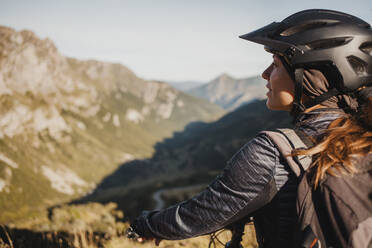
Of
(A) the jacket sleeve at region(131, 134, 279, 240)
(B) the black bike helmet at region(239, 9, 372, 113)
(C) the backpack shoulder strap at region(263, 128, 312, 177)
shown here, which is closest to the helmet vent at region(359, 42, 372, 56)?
(B) the black bike helmet at region(239, 9, 372, 113)

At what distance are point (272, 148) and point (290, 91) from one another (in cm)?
74

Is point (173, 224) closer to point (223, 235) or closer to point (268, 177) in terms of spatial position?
point (268, 177)

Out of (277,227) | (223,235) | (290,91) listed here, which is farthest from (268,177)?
(223,235)

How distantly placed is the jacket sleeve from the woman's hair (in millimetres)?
253

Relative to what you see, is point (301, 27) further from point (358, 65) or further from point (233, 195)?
point (233, 195)

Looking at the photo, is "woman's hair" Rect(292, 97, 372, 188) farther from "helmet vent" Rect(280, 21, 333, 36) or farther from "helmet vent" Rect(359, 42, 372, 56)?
"helmet vent" Rect(280, 21, 333, 36)

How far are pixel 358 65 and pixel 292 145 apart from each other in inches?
47.2

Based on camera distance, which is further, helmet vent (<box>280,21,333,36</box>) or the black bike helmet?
helmet vent (<box>280,21,333,36</box>)

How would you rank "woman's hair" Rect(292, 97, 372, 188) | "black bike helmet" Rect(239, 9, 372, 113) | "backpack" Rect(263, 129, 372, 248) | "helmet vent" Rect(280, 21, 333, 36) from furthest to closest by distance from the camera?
1. "helmet vent" Rect(280, 21, 333, 36)
2. "black bike helmet" Rect(239, 9, 372, 113)
3. "woman's hair" Rect(292, 97, 372, 188)
4. "backpack" Rect(263, 129, 372, 248)

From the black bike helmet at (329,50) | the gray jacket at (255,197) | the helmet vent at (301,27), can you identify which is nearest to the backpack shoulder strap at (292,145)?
the gray jacket at (255,197)

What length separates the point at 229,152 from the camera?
143 metres

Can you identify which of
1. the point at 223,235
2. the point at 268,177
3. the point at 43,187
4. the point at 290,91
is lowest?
the point at 43,187

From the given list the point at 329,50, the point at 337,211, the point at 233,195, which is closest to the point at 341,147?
the point at 337,211

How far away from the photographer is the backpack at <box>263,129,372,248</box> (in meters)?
1.65
